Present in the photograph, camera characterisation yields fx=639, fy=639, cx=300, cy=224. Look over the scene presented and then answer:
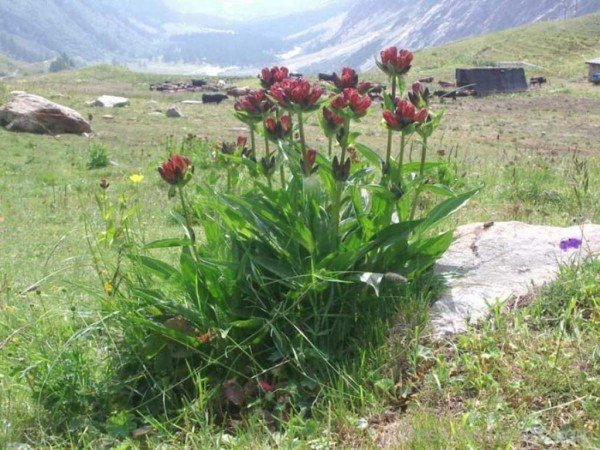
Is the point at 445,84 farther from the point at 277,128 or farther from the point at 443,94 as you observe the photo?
the point at 277,128

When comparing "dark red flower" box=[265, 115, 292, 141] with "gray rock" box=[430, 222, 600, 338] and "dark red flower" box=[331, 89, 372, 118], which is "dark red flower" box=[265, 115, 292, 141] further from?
"gray rock" box=[430, 222, 600, 338]

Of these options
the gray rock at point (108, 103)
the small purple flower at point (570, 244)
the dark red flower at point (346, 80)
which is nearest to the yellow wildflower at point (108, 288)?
the dark red flower at point (346, 80)

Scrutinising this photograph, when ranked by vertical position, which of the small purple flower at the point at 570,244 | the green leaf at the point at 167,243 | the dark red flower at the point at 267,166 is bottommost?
the small purple flower at the point at 570,244

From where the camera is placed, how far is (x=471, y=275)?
10.4ft

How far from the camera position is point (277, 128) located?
3086 millimetres

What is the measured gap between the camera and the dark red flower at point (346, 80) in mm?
3062

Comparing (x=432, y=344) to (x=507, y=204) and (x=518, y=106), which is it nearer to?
(x=507, y=204)

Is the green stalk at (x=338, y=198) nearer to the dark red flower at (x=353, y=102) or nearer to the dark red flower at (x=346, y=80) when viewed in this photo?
the dark red flower at (x=353, y=102)

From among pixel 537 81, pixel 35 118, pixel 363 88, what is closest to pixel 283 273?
pixel 363 88

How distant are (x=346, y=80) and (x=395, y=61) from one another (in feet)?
0.81

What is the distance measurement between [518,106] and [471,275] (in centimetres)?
3250

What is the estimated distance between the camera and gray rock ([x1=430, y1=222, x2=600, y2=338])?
2852 millimetres

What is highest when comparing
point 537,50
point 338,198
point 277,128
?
point 537,50

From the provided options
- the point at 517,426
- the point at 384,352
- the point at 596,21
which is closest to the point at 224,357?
the point at 384,352
